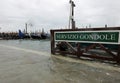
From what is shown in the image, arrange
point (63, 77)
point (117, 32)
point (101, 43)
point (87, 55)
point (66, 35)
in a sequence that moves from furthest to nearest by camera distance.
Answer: point (66, 35)
point (87, 55)
point (101, 43)
point (117, 32)
point (63, 77)

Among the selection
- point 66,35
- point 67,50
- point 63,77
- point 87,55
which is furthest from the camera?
point 67,50

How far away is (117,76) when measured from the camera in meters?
5.30

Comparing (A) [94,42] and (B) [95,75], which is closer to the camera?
(B) [95,75]

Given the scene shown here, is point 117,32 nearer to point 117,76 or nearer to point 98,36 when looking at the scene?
point 98,36

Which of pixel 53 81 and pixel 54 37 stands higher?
pixel 54 37

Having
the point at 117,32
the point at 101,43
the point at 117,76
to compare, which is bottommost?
the point at 117,76

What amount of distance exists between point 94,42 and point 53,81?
148 inches

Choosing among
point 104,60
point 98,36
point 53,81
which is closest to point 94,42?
point 98,36

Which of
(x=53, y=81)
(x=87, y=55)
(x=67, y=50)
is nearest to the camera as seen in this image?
(x=53, y=81)

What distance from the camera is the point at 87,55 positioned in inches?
329

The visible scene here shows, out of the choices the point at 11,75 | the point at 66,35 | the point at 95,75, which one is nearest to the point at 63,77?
the point at 95,75

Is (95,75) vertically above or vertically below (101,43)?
below

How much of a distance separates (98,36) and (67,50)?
272 cm

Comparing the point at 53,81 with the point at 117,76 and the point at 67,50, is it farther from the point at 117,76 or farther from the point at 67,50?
Answer: the point at 67,50
